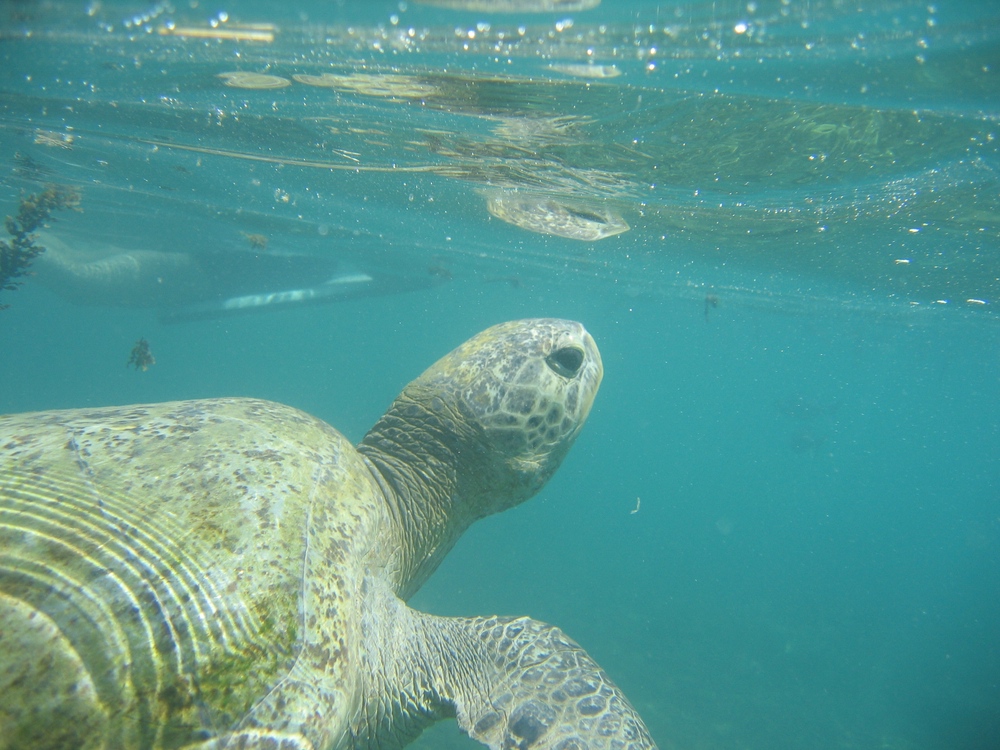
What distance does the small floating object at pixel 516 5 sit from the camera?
4.09 meters

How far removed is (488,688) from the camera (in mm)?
2928

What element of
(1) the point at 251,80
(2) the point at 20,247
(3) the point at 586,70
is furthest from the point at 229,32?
(2) the point at 20,247

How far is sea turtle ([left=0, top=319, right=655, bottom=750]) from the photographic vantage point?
1585 millimetres

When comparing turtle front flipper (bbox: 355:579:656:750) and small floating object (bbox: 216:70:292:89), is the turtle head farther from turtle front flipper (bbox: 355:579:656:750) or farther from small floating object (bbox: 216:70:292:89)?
small floating object (bbox: 216:70:292:89)

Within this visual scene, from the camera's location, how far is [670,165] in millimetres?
8227

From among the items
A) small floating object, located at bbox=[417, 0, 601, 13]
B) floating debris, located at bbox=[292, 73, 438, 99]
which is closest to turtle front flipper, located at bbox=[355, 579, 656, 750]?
small floating object, located at bbox=[417, 0, 601, 13]

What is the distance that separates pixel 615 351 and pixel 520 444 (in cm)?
7056

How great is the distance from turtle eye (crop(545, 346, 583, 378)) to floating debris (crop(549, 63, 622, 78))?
333cm

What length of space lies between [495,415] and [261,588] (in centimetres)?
187

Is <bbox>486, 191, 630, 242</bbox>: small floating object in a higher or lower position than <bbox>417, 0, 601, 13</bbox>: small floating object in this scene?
lower

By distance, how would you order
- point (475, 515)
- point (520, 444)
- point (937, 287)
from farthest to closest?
point (937, 287) → point (475, 515) → point (520, 444)

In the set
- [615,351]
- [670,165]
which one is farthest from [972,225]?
[615,351]

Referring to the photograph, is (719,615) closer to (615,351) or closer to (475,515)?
(475,515)

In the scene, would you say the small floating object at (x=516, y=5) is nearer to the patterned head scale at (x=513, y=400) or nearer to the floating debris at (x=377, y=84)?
the floating debris at (x=377, y=84)
